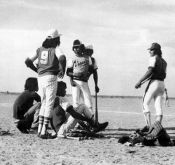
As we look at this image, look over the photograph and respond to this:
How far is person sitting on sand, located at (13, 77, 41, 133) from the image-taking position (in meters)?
11.2

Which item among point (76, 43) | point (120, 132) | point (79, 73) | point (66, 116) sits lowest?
point (120, 132)

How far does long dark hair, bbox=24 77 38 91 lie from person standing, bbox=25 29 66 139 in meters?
0.96

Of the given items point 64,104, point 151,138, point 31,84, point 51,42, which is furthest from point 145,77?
point 31,84

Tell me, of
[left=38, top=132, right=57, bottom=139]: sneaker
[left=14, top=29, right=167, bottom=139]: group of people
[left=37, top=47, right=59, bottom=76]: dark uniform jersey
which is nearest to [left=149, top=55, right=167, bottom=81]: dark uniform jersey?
[left=14, top=29, right=167, bottom=139]: group of people

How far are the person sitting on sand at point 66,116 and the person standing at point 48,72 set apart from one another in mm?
→ 266

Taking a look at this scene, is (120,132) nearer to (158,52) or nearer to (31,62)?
(158,52)

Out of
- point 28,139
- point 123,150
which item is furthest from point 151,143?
point 28,139

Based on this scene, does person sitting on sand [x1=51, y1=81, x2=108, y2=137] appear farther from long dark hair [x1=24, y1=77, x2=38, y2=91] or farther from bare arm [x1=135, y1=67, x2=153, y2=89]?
bare arm [x1=135, y1=67, x2=153, y2=89]

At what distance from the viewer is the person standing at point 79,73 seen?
1154 centimetres

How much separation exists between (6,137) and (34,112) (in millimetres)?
1168

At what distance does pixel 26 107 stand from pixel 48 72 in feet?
5.51

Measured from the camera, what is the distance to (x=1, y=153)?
8008mm

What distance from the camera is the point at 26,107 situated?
37.6ft

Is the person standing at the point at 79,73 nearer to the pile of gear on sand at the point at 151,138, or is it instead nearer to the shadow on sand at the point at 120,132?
the shadow on sand at the point at 120,132
